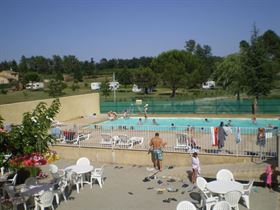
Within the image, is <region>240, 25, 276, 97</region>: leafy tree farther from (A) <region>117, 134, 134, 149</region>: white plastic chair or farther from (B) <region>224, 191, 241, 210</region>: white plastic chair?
(B) <region>224, 191, 241, 210</region>: white plastic chair

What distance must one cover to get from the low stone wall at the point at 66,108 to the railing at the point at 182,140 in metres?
6.79

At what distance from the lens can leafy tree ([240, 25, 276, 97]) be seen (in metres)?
30.7

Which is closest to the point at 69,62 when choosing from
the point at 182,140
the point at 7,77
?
the point at 7,77

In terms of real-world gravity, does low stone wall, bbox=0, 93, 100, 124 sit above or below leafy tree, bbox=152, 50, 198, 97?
below

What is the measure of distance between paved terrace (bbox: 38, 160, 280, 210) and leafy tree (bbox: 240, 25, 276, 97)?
18597 mm

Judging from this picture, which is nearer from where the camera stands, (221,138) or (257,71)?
(221,138)

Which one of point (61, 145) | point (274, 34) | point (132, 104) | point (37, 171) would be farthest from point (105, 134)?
point (274, 34)

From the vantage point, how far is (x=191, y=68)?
65125 mm

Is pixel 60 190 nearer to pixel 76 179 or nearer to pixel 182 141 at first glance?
pixel 76 179

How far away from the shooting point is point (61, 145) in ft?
60.4

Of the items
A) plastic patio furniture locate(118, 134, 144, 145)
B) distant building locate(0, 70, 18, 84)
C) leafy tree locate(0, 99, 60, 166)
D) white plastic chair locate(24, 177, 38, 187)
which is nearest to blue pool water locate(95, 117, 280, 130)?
plastic patio furniture locate(118, 134, 144, 145)

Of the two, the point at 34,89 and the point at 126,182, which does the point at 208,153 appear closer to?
the point at 126,182

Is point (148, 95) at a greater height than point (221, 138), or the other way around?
point (148, 95)

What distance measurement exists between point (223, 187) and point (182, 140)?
17.5 ft
